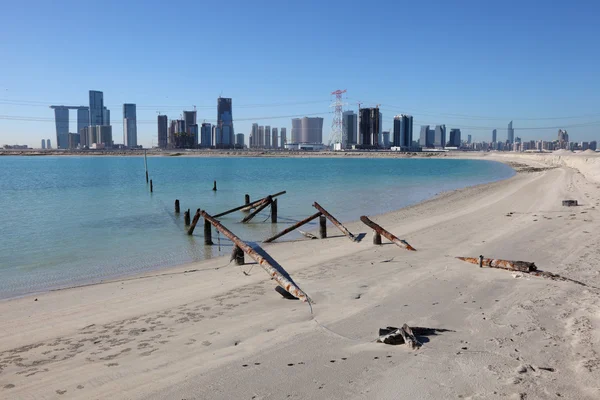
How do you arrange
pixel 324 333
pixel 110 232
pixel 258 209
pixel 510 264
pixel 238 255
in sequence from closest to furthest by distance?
pixel 324 333 → pixel 510 264 → pixel 238 255 → pixel 110 232 → pixel 258 209

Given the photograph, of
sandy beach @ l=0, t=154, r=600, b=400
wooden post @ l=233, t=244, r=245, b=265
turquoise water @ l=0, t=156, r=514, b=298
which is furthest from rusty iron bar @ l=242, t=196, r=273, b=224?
wooden post @ l=233, t=244, r=245, b=265

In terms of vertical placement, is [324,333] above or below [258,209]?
above

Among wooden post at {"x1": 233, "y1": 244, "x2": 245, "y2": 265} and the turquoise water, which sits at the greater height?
wooden post at {"x1": 233, "y1": 244, "x2": 245, "y2": 265}

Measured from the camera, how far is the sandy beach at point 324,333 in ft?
15.2

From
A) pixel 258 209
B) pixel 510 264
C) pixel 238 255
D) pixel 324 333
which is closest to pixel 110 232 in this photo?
pixel 258 209

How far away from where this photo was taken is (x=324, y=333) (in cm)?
604

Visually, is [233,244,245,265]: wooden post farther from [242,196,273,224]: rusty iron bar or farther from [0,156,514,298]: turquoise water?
[242,196,273,224]: rusty iron bar

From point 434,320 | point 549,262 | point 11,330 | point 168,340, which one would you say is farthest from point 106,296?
point 549,262

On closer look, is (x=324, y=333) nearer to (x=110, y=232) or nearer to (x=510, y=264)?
(x=510, y=264)

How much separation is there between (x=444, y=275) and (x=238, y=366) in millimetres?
5216

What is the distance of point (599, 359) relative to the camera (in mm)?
4848

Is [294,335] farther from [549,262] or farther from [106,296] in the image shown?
[549,262]

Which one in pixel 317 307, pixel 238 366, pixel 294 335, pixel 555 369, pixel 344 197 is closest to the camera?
pixel 555 369

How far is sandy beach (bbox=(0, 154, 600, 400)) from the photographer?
182 inches
